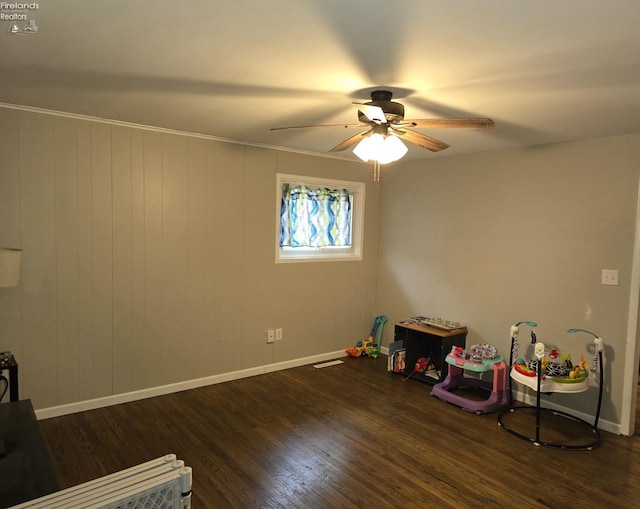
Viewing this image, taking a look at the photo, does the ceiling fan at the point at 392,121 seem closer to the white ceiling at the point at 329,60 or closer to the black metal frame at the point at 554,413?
the white ceiling at the point at 329,60

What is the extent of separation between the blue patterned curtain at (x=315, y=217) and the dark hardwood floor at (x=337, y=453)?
1616mm

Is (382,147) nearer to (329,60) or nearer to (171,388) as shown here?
(329,60)

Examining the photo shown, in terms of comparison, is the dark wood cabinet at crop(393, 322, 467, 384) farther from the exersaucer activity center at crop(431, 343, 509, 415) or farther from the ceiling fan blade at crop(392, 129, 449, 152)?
the ceiling fan blade at crop(392, 129, 449, 152)

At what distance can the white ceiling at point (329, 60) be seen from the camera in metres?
1.57

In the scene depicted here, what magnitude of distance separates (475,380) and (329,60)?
3.24 m

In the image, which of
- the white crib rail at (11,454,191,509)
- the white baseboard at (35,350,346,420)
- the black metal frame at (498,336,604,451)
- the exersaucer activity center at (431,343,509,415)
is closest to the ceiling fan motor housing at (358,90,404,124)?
the white crib rail at (11,454,191,509)

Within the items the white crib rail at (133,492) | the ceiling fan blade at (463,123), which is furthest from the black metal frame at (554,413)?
the white crib rail at (133,492)

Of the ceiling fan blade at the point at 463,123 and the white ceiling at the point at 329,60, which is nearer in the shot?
the white ceiling at the point at 329,60

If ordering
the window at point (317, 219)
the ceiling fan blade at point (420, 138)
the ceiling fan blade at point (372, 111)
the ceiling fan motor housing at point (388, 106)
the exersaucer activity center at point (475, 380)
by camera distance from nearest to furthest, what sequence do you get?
the ceiling fan blade at point (372, 111), the ceiling fan motor housing at point (388, 106), the ceiling fan blade at point (420, 138), the exersaucer activity center at point (475, 380), the window at point (317, 219)

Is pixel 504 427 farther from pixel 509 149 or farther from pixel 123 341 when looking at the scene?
pixel 123 341

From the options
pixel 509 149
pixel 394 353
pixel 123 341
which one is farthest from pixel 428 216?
pixel 123 341

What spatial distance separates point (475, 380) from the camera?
4102mm

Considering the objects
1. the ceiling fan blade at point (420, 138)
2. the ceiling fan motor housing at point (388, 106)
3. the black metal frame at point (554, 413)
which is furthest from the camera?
the black metal frame at point (554, 413)

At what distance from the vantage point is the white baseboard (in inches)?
130
